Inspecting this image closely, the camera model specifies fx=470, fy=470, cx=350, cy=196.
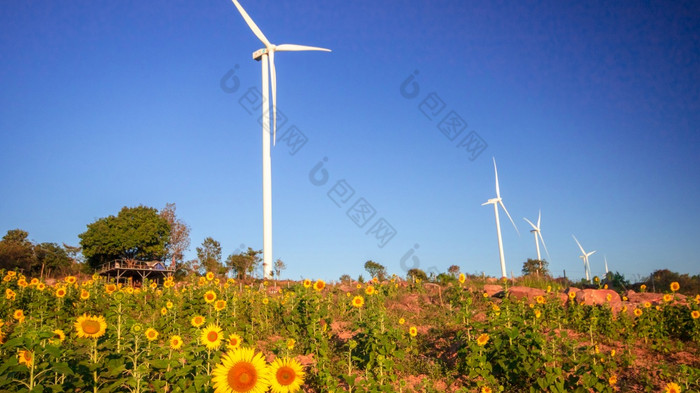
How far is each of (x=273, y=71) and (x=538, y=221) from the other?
3170 centimetres

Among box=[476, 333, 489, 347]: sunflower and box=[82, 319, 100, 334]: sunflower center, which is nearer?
box=[82, 319, 100, 334]: sunflower center

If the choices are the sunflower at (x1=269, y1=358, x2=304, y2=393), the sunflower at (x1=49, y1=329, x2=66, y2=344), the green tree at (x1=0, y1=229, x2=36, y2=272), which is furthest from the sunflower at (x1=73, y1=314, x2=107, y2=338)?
the green tree at (x1=0, y1=229, x2=36, y2=272)

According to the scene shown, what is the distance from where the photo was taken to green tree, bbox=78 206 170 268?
5531 centimetres

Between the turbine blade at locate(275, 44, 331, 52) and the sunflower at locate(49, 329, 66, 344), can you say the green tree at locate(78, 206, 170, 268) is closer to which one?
the turbine blade at locate(275, 44, 331, 52)

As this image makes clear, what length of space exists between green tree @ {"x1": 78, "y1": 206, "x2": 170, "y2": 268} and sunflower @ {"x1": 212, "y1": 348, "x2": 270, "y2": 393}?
57.9 m

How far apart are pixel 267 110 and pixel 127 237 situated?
32907 mm

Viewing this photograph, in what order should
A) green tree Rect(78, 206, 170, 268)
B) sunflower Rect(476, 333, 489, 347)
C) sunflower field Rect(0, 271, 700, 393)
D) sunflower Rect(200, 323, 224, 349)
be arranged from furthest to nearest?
1. green tree Rect(78, 206, 170, 268)
2. sunflower Rect(476, 333, 489, 347)
3. sunflower Rect(200, 323, 224, 349)
4. sunflower field Rect(0, 271, 700, 393)

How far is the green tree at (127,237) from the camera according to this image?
5531cm

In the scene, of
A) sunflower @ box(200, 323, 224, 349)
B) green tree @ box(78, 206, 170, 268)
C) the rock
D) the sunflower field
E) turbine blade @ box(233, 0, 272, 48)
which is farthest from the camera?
green tree @ box(78, 206, 170, 268)

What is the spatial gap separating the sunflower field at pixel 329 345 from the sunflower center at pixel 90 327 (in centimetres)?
1

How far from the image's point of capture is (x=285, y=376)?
3.35m

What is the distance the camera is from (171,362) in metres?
5.26

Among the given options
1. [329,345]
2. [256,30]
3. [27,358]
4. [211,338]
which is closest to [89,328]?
[27,358]

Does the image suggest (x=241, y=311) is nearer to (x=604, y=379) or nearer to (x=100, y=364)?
(x=100, y=364)
